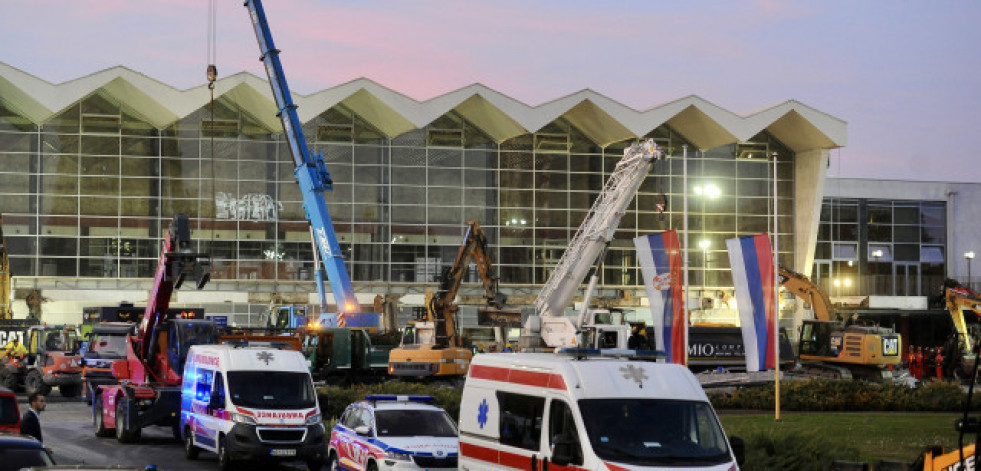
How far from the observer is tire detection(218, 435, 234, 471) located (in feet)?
79.0

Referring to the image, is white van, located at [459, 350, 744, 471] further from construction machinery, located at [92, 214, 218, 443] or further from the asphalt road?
construction machinery, located at [92, 214, 218, 443]

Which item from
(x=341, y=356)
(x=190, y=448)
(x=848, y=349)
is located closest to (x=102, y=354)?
(x=341, y=356)

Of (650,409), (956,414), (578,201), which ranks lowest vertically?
(956,414)

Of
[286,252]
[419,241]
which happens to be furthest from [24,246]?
[419,241]

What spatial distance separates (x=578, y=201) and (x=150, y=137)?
24.8 meters

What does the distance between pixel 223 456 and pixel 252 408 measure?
0.99 meters

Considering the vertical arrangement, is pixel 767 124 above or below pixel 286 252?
above

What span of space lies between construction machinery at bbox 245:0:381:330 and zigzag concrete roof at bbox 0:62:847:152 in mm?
14165

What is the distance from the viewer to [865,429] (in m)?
29.5

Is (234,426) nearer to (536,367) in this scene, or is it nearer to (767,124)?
(536,367)

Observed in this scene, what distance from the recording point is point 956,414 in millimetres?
34875

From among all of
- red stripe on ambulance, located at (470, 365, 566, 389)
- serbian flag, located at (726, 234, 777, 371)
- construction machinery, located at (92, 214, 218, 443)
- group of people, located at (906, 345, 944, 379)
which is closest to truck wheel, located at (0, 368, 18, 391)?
construction machinery, located at (92, 214, 218, 443)

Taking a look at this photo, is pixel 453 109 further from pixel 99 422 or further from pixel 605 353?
pixel 605 353

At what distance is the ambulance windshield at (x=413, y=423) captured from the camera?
2108 cm
